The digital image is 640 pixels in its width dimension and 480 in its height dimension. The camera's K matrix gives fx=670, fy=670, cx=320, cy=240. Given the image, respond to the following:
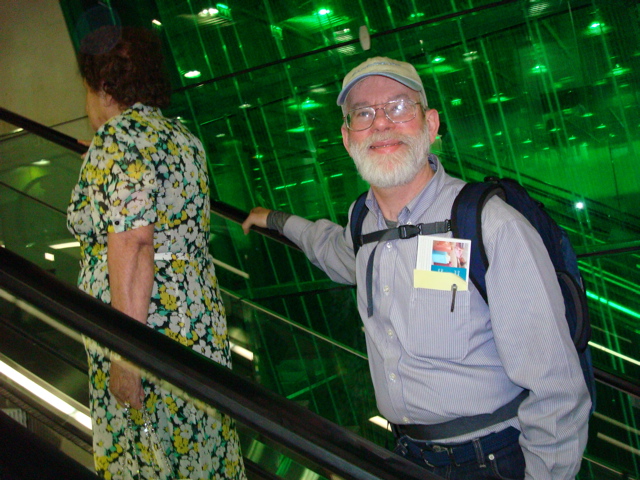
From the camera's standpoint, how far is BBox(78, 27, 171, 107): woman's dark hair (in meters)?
2.14

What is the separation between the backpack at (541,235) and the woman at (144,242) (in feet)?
2.28

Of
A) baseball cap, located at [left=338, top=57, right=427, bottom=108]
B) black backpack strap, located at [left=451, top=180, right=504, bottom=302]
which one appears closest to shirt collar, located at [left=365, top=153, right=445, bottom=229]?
black backpack strap, located at [left=451, top=180, right=504, bottom=302]

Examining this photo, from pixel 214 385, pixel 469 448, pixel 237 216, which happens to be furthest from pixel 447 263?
pixel 237 216

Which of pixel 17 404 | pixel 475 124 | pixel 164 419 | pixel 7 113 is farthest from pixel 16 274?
pixel 475 124

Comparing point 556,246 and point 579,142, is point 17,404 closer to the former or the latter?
point 556,246

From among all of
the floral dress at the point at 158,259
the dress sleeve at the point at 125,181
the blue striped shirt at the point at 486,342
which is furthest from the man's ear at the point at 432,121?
the dress sleeve at the point at 125,181

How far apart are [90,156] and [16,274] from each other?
72 cm

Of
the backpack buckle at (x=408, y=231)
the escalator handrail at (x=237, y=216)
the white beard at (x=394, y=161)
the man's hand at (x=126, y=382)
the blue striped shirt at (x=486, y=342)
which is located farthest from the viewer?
the escalator handrail at (x=237, y=216)

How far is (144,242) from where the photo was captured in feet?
6.33

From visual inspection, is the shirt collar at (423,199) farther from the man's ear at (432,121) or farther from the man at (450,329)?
the man's ear at (432,121)

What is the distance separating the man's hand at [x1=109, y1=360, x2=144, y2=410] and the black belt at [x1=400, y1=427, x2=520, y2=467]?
0.78 meters

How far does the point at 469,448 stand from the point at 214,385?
32.1 inches

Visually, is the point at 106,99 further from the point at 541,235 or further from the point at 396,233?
the point at 541,235

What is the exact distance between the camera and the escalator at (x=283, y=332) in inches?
65.9
